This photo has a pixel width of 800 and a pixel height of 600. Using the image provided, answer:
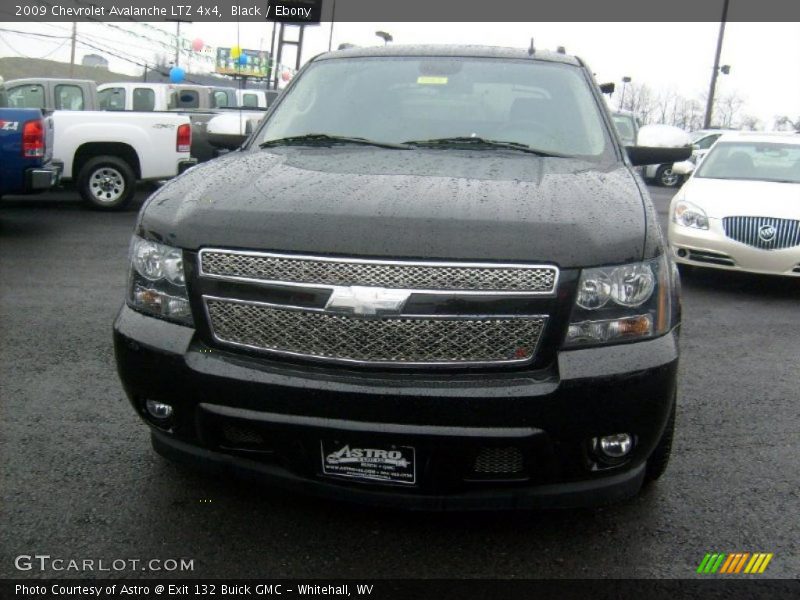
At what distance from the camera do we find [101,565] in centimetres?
267

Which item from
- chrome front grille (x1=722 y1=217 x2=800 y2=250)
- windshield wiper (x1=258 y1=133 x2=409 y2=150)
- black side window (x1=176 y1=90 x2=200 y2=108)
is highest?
black side window (x1=176 y1=90 x2=200 y2=108)

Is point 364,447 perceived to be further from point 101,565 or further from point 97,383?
point 97,383

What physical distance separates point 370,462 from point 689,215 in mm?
6134

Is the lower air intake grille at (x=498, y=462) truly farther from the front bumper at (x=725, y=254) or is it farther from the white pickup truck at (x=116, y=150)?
the white pickup truck at (x=116, y=150)

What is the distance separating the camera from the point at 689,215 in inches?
311

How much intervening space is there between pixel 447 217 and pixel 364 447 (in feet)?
2.51

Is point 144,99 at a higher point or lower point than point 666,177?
higher

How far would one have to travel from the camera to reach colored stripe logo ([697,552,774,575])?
275 cm

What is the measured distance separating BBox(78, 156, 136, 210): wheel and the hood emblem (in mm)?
8356

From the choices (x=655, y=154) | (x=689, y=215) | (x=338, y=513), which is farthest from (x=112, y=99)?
(x=338, y=513)

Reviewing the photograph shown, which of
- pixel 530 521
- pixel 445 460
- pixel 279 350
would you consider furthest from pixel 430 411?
pixel 530 521

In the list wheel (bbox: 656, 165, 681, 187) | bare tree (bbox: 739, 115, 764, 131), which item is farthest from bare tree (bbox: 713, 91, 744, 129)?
wheel (bbox: 656, 165, 681, 187)

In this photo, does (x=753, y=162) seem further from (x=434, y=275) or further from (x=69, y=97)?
(x=69, y=97)

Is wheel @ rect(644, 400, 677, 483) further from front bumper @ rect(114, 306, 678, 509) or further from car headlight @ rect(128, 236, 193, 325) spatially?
car headlight @ rect(128, 236, 193, 325)
